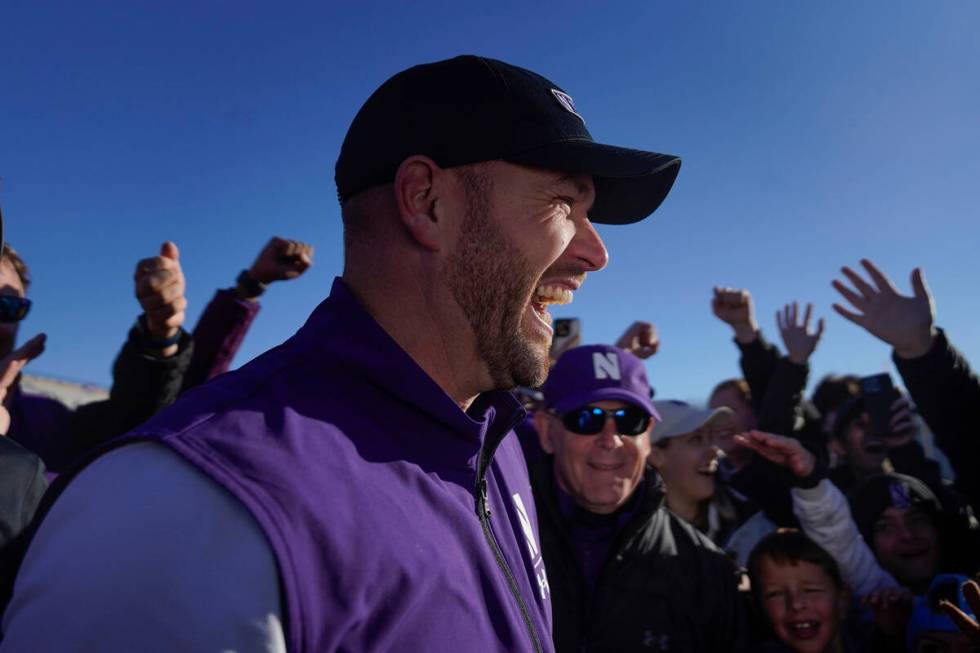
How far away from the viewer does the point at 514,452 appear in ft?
6.89

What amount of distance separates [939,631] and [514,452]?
8.36 feet

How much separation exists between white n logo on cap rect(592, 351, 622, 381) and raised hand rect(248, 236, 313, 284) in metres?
2.00

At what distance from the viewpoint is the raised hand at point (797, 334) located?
5.00 meters

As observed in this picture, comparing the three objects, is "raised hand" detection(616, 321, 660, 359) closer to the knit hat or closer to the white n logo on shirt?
the knit hat

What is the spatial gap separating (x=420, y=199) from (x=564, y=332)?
445 cm

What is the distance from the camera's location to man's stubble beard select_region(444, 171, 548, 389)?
1492 mm

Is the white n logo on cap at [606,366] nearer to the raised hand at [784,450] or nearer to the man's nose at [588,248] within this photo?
the raised hand at [784,450]

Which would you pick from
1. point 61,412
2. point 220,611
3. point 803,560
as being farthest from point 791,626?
point 61,412

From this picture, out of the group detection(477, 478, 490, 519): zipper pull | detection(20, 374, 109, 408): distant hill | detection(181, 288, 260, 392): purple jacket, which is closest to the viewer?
detection(477, 478, 490, 519): zipper pull

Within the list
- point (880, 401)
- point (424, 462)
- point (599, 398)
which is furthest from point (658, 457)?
point (424, 462)

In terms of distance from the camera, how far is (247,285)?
157 inches

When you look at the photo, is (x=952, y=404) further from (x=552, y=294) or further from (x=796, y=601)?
(x=552, y=294)

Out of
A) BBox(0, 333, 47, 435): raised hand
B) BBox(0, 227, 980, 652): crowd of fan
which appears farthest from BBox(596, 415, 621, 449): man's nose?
BBox(0, 333, 47, 435): raised hand

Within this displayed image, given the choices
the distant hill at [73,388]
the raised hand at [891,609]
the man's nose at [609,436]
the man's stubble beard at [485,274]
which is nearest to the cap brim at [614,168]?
the man's stubble beard at [485,274]
